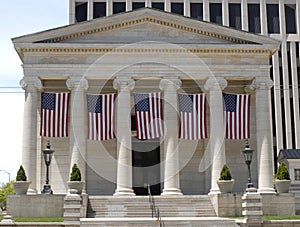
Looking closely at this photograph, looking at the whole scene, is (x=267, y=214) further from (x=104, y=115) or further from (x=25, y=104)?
(x=25, y=104)

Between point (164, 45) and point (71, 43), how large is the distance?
638cm

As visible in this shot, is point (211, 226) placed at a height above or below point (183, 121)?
below

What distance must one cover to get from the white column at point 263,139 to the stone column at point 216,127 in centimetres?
257

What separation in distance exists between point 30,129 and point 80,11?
33.2 meters

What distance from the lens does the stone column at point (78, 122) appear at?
3916cm

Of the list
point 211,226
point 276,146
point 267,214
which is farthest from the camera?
point 276,146

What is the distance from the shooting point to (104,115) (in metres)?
38.2

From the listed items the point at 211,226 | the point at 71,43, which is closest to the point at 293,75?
the point at 71,43

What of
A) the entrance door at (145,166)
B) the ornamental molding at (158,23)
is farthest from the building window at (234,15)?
the entrance door at (145,166)

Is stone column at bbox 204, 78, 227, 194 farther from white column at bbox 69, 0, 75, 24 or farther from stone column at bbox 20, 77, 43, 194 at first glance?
white column at bbox 69, 0, 75, 24

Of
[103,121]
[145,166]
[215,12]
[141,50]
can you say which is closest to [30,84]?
[103,121]

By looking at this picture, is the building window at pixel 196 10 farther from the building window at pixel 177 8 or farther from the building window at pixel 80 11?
the building window at pixel 80 11

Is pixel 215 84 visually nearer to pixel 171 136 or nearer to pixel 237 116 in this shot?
pixel 237 116

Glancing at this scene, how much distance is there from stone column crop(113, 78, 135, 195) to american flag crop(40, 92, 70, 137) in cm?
361
